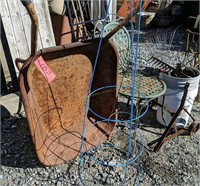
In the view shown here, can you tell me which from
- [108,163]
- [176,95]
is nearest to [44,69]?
[108,163]

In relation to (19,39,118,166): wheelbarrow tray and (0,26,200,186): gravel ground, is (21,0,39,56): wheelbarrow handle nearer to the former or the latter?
(19,39,118,166): wheelbarrow tray

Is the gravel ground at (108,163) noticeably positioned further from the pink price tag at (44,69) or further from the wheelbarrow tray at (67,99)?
the pink price tag at (44,69)

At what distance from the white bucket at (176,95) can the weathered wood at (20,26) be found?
129 centimetres

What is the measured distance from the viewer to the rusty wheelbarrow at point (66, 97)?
5.67 feet

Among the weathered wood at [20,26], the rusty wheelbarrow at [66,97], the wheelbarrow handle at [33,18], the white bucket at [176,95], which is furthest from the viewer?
the weathered wood at [20,26]

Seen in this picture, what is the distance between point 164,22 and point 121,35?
10.6ft

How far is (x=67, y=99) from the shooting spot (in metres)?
2.04

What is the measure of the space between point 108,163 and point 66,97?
642 millimetres

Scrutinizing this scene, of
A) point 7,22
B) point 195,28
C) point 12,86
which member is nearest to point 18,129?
point 12,86

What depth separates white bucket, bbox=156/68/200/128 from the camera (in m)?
2.06

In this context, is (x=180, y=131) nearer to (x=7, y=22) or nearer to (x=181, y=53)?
(x=7, y=22)

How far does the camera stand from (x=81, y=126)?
2199mm

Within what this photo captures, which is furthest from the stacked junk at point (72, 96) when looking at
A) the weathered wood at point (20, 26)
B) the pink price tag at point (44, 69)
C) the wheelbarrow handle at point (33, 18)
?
the weathered wood at point (20, 26)

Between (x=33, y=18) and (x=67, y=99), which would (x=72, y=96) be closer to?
(x=67, y=99)
